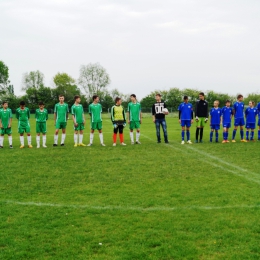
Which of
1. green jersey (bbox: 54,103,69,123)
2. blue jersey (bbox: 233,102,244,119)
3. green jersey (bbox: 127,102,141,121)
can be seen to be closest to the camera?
green jersey (bbox: 54,103,69,123)

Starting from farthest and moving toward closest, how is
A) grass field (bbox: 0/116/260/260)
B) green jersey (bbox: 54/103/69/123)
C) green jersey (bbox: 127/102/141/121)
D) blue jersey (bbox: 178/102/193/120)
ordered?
1. blue jersey (bbox: 178/102/193/120)
2. green jersey (bbox: 127/102/141/121)
3. green jersey (bbox: 54/103/69/123)
4. grass field (bbox: 0/116/260/260)

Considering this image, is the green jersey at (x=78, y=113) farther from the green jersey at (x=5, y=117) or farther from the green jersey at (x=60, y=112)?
the green jersey at (x=5, y=117)

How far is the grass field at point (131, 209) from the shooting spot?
12.8 ft

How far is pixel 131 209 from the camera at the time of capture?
5203mm

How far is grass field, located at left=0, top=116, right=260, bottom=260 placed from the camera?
390 centimetres

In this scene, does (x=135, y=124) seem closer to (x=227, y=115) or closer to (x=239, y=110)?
(x=227, y=115)

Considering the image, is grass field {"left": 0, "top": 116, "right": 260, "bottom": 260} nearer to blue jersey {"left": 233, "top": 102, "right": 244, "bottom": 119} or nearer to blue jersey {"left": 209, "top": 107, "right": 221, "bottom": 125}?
blue jersey {"left": 209, "top": 107, "right": 221, "bottom": 125}

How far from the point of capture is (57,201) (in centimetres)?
570

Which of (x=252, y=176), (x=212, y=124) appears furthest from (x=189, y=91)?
(x=252, y=176)

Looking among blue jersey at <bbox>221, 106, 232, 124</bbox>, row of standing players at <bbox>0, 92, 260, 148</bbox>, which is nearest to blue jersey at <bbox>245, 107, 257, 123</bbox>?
row of standing players at <bbox>0, 92, 260, 148</bbox>

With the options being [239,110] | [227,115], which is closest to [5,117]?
[227,115]

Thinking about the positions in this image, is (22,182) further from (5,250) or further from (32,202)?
(5,250)

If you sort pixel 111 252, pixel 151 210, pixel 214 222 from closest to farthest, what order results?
pixel 111 252, pixel 214 222, pixel 151 210

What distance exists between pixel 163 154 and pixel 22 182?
4890 millimetres
